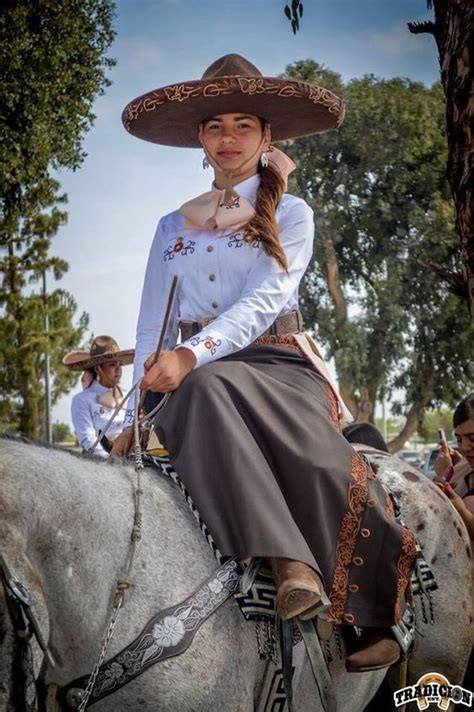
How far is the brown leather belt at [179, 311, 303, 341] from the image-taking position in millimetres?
4109

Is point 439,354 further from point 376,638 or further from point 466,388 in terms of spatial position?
point 376,638

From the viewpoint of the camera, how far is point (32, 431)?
82.3ft

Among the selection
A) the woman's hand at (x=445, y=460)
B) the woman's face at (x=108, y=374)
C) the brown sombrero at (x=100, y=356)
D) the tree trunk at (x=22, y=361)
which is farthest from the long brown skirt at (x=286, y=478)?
the tree trunk at (x=22, y=361)

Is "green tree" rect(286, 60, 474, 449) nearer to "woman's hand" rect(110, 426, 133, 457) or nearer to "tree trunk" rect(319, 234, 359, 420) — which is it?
"tree trunk" rect(319, 234, 359, 420)

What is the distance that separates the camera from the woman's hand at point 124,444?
382cm

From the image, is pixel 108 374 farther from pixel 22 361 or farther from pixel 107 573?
pixel 22 361

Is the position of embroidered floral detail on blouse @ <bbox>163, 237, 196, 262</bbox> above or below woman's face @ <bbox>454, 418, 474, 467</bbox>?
above

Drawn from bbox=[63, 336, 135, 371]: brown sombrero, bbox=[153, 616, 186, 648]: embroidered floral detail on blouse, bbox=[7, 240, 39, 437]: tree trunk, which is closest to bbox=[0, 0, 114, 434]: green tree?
bbox=[7, 240, 39, 437]: tree trunk

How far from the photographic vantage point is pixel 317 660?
351 cm

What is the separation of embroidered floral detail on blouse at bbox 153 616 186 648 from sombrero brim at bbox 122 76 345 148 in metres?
2.27

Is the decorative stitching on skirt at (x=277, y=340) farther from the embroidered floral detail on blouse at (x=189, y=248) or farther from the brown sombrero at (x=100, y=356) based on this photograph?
the brown sombrero at (x=100, y=356)

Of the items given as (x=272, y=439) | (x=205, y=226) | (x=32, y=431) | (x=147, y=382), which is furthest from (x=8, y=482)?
(x=32, y=431)

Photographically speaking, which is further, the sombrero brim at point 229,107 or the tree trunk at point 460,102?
the tree trunk at point 460,102

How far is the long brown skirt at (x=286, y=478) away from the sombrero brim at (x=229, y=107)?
1141 mm
